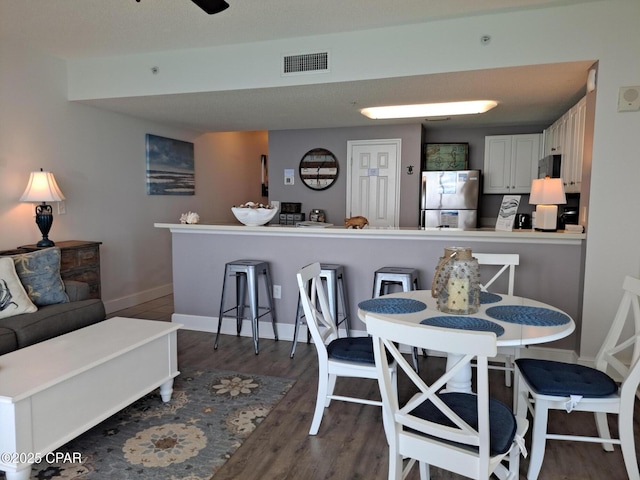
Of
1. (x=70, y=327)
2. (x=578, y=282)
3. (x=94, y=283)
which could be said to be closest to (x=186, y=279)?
(x=94, y=283)

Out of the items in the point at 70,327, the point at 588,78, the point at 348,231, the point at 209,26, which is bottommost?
the point at 70,327

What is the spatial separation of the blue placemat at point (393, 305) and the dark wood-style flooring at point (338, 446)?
70 centimetres

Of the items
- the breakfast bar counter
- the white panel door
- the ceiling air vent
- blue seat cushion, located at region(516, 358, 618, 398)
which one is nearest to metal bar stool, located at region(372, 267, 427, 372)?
the breakfast bar counter

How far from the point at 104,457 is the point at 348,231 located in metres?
2.32

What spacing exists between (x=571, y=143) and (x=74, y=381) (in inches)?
170

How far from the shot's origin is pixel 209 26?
11.3ft

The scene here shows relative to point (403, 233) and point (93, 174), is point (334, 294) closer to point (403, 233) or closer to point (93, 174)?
point (403, 233)

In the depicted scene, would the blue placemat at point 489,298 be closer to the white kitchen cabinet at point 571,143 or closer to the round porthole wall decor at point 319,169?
the white kitchen cabinet at point 571,143

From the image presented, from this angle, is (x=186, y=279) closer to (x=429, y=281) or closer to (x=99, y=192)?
(x=99, y=192)

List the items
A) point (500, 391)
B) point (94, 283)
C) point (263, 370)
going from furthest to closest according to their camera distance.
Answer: point (94, 283)
point (263, 370)
point (500, 391)

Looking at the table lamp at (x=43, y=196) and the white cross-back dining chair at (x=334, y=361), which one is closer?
the white cross-back dining chair at (x=334, y=361)

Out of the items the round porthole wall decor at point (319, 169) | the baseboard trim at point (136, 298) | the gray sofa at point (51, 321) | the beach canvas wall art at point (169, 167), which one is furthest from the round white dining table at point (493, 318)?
the beach canvas wall art at point (169, 167)

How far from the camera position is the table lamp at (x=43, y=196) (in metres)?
3.85

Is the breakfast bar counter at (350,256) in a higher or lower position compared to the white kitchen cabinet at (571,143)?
lower
